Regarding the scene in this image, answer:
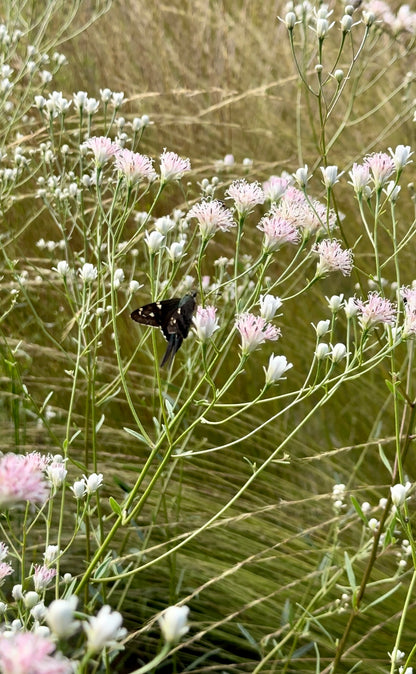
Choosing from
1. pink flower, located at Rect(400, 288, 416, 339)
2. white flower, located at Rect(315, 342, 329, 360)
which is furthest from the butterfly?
pink flower, located at Rect(400, 288, 416, 339)

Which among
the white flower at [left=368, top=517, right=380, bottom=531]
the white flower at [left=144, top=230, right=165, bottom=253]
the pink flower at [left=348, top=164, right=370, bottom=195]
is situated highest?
the pink flower at [left=348, top=164, right=370, bottom=195]

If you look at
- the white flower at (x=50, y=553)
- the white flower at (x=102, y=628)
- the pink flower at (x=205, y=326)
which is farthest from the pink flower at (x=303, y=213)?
the white flower at (x=102, y=628)

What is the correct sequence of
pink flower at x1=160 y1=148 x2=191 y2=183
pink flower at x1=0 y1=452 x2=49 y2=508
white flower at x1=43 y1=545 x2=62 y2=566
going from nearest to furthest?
pink flower at x1=0 y1=452 x2=49 y2=508 < white flower at x1=43 y1=545 x2=62 y2=566 < pink flower at x1=160 y1=148 x2=191 y2=183

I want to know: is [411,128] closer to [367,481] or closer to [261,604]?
[367,481]

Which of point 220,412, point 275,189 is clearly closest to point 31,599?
point 275,189

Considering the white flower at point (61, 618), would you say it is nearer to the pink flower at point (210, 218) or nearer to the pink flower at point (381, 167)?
the pink flower at point (210, 218)

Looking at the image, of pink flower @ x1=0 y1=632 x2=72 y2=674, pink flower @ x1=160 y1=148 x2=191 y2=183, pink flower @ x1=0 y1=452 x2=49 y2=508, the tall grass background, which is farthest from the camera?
the tall grass background

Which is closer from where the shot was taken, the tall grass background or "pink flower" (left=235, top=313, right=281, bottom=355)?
"pink flower" (left=235, top=313, right=281, bottom=355)

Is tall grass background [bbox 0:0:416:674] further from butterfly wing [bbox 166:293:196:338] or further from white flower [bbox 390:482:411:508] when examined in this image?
butterfly wing [bbox 166:293:196:338]
